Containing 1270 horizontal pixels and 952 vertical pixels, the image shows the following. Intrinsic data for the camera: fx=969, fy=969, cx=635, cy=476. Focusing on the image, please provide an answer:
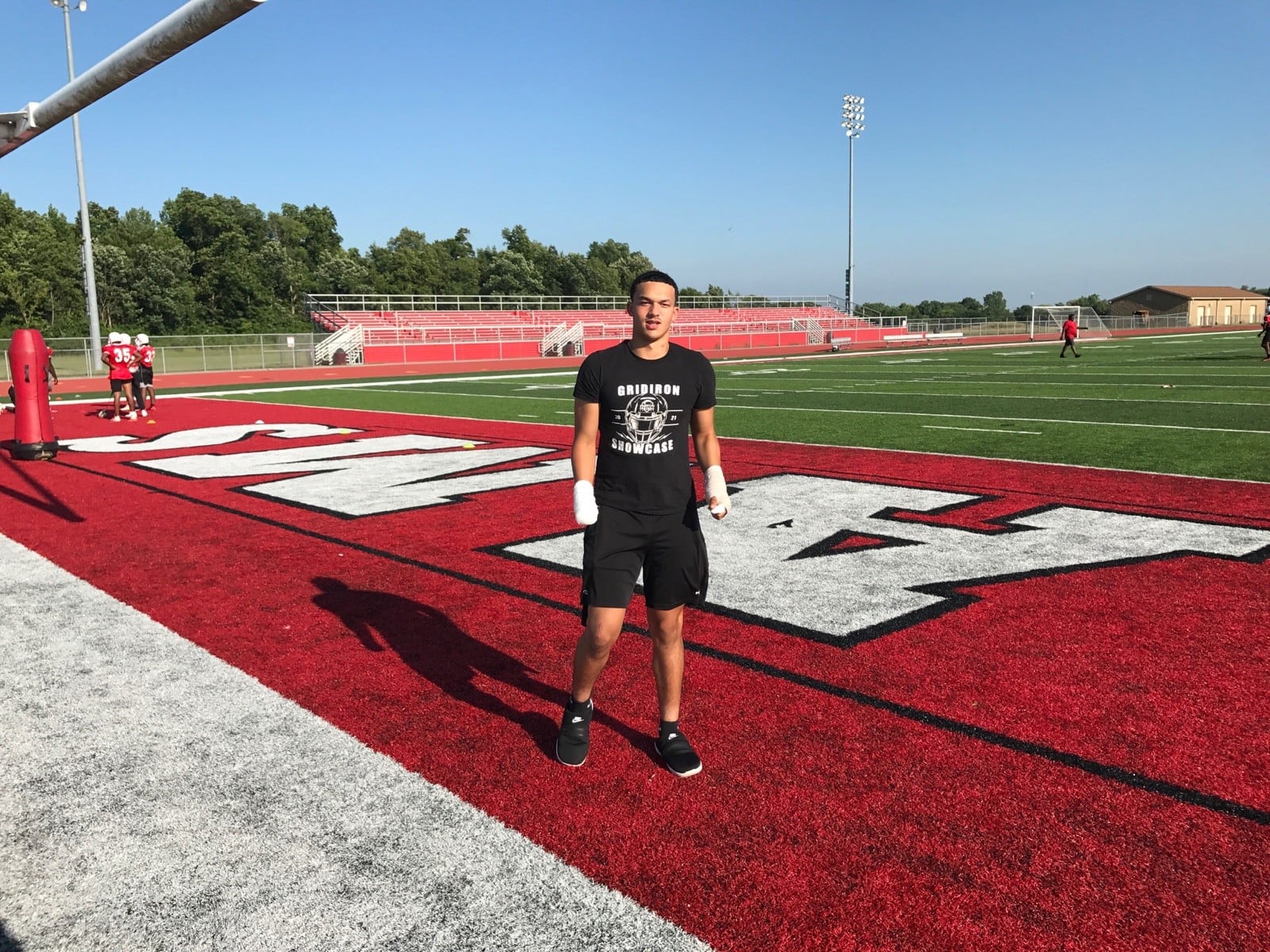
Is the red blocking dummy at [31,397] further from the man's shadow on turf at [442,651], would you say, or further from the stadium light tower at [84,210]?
the stadium light tower at [84,210]

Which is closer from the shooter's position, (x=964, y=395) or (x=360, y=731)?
(x=360, y=731)

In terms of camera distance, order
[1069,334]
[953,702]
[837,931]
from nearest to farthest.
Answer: [837,931]
[953,702]
[1069,334]

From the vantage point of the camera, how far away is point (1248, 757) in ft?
12.3

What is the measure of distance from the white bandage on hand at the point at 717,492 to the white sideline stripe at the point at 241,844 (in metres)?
1.41

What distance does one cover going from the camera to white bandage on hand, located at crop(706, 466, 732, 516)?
12.4 feet

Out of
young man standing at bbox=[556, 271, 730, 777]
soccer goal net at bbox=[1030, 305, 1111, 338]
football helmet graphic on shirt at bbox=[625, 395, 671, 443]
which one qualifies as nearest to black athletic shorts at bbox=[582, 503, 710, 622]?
young man standing at bbox=[556, 271, 730, 777]

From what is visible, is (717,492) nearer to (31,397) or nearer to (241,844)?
(241,844)

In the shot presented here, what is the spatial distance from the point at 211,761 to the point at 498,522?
4597 mm

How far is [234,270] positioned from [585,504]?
72.4m

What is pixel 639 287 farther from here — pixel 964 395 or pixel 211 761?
pixel 964 395

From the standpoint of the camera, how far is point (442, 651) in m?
5.20

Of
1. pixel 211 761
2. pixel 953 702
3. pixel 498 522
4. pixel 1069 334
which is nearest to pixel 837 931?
pixel 953 702

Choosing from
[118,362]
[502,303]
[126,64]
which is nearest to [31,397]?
[118,362]

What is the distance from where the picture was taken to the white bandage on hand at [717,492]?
12.4 feet
